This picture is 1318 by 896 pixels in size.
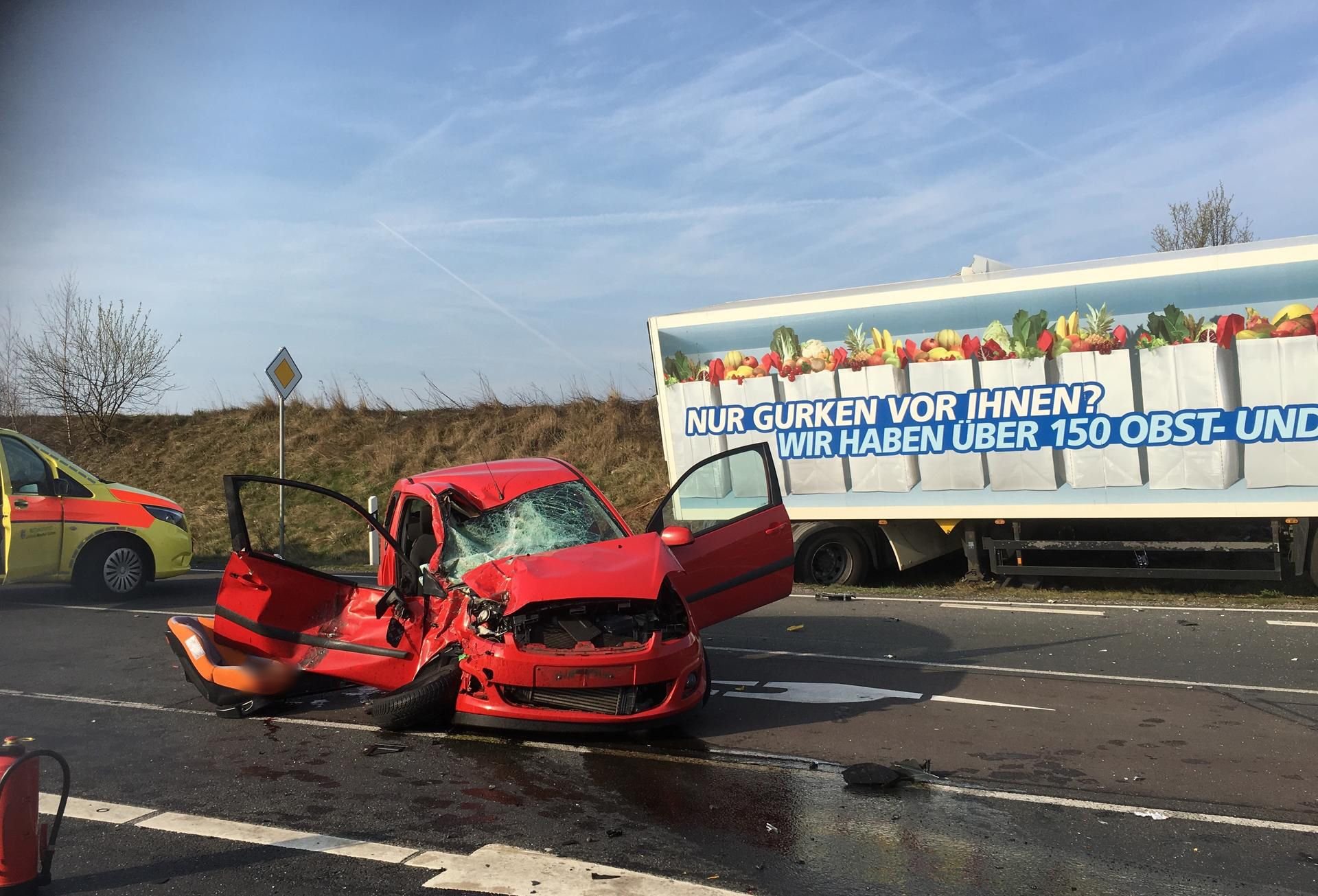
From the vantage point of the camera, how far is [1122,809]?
16.2 ft

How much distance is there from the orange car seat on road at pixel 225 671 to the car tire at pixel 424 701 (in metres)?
1.12

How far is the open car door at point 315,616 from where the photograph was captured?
22.7 feet

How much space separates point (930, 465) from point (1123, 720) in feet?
23.0

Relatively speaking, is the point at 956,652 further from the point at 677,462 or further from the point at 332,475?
the point at 332,475

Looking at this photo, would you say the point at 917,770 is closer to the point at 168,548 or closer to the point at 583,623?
the point at 583,623

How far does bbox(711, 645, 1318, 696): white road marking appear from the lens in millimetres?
7590

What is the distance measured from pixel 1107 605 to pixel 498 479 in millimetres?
7892

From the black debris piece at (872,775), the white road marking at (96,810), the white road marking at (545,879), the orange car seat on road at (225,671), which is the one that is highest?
the orange car seat on road at (225,671)

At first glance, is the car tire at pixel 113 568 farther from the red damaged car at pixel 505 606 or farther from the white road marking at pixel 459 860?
the white road marking at pixel 459 860

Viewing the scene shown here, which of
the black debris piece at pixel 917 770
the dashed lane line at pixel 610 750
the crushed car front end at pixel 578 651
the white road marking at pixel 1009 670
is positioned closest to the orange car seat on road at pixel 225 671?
the dashed lane line at pixel 610 750

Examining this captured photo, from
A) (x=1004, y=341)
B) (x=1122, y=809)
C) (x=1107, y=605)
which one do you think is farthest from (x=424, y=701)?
(x=1004, y=341)

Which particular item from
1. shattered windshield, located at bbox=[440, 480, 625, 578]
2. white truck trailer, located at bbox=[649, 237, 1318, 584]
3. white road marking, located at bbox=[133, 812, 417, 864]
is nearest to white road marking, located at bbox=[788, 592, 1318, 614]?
white truck trailer, located at bbox=[649, 237, 1318, 584]

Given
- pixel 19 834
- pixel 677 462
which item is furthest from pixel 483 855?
pixel 677 462

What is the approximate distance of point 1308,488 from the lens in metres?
11.6
